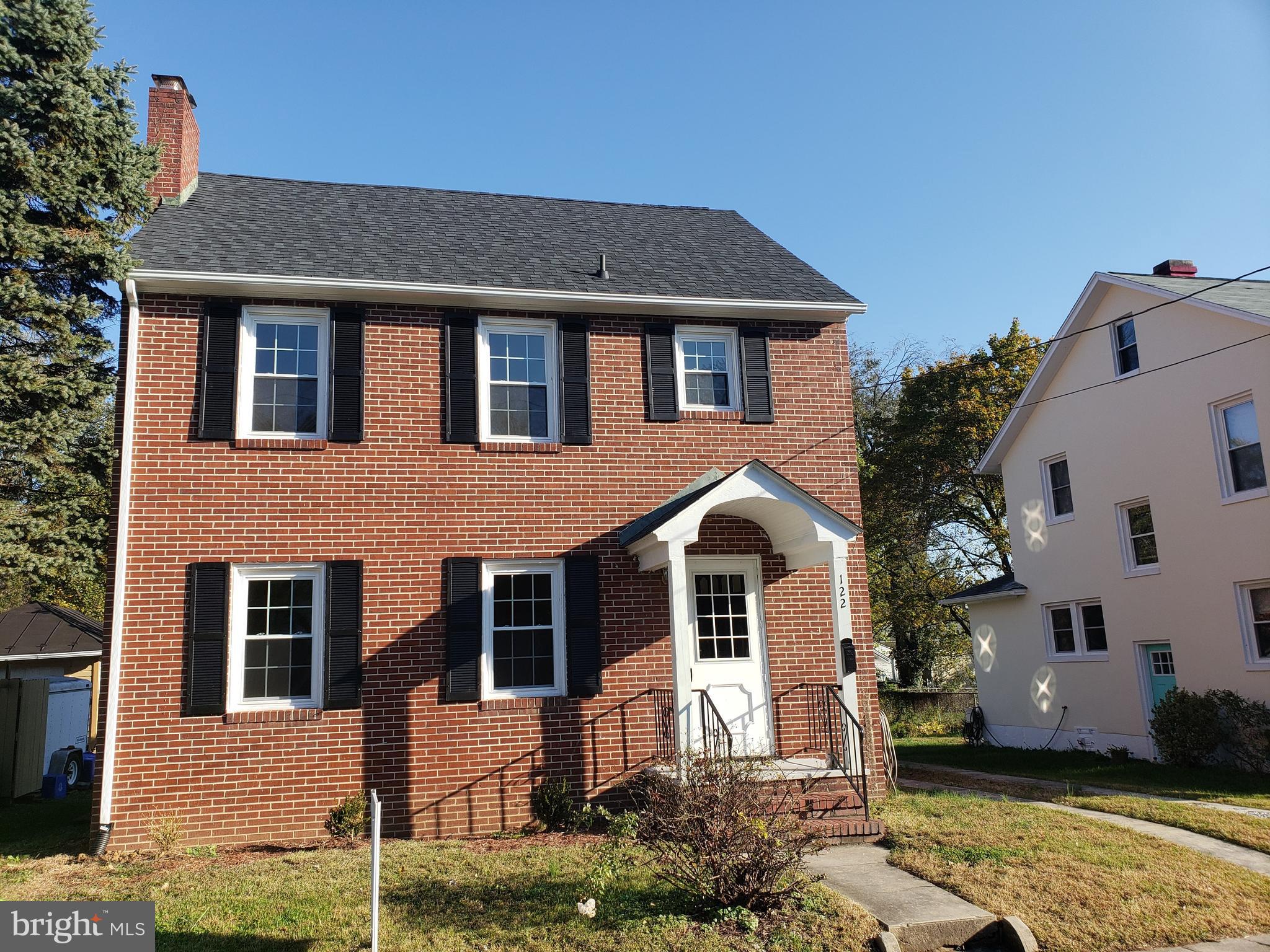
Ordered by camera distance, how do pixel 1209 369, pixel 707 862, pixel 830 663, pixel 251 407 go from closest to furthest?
pixel 707 862 < pixel 251 407 < pixel 830 663 < pixel 1209 369

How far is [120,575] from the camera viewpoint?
9523 mm

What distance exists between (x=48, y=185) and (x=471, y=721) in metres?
7.84

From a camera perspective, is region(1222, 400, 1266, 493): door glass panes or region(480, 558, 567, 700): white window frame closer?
region(480, 558, 567, 700): white window frame

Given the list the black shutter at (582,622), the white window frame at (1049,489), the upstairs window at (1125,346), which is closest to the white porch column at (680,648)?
the black shutter at (582,622)

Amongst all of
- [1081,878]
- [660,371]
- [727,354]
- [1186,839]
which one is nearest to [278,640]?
[660,371]

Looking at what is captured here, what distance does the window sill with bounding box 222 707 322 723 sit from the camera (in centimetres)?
955

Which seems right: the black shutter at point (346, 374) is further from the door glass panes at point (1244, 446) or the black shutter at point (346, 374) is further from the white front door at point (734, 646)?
the door glass panes at point (1244, 446)

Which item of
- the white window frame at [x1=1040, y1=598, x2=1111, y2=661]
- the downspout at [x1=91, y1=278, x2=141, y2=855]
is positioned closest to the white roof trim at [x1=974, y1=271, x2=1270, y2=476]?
the white window frame at [x1=1040, y1=598, x2=1111, y2=661]

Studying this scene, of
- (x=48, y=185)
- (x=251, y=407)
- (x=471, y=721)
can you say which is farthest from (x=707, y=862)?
(x=48, y=185)

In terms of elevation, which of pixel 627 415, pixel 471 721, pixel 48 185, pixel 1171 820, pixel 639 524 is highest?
pixel 48 185

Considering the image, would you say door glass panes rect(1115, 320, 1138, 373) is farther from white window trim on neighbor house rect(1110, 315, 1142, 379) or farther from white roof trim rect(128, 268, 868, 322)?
white roof trim rect(128, 268, 868, 322)

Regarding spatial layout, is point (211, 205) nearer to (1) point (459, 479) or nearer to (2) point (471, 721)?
(1) point (459, 479)

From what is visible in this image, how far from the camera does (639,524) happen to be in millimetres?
10672

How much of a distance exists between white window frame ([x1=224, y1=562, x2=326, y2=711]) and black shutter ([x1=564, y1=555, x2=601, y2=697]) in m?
2.69
